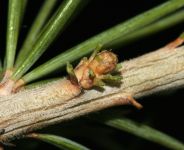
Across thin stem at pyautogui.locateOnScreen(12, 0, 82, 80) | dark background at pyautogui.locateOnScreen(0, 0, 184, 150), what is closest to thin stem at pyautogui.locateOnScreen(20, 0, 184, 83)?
thin stem at pyautogui.locateOnScreen(12, 0, 82, 80)

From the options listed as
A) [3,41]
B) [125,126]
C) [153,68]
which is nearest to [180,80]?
[153,68]

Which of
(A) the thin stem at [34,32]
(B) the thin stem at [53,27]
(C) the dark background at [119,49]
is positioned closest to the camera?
(B) the thin stem at [53,27]

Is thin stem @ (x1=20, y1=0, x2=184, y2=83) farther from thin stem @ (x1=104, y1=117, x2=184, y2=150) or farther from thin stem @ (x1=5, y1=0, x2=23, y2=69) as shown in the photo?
thin stem @ (x1=104, y1=117, x2=184, y2=150)

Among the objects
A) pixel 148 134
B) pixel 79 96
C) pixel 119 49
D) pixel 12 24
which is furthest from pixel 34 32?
pixel 119 49

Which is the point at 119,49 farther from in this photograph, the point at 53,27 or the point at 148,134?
the point at 53,27

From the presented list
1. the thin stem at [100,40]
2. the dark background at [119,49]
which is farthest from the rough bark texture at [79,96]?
the dark background at [119,49]

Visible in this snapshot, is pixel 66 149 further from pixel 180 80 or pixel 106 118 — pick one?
pixel 180 80

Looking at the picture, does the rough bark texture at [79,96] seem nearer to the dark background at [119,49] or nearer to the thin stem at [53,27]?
the thin stem at [53,27]
